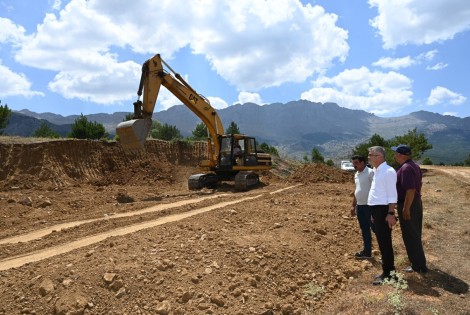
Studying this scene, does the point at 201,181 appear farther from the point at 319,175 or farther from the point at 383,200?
the point at 383,200

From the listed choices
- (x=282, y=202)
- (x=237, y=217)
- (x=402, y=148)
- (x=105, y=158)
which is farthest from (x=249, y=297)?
(x=105, y=158)

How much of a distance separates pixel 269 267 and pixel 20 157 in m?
16.1

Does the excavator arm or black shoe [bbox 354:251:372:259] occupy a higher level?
the excavator arm

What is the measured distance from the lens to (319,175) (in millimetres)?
21109

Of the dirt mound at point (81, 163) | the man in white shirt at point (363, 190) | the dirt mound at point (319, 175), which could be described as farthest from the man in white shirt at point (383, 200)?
the dirt mound at point (81, 163)

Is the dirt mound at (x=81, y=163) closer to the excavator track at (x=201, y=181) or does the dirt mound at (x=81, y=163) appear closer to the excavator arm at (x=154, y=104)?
the excavator track at (x=201, y=181)

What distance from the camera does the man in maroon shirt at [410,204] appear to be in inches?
221

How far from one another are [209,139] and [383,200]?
45.1ft

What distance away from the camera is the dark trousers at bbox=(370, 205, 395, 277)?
18.0 ft

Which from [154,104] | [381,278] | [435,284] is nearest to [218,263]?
[381,278]

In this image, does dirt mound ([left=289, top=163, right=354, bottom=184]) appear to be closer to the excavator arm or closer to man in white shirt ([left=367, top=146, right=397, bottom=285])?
the excavator arm

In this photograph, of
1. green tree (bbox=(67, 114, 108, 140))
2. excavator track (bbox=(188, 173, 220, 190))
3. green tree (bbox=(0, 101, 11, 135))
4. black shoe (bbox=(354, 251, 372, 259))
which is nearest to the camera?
black shoe (bbox=(354, 251, 372, 259))

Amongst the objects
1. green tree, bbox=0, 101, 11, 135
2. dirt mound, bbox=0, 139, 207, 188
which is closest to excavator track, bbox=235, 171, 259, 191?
dirt mound, bbox=0, 139, 207, 188

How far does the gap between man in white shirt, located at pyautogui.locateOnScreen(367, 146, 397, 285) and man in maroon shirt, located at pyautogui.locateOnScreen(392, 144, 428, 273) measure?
0.30 metres
